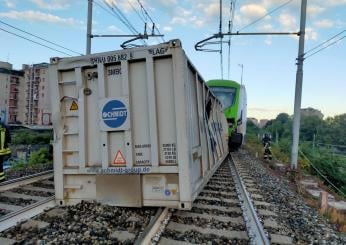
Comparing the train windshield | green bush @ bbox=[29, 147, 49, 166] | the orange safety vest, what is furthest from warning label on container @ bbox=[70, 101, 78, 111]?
the train windshield

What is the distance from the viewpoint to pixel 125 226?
3.91 metres

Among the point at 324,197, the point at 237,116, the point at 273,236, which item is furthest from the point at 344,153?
the point at 273,236

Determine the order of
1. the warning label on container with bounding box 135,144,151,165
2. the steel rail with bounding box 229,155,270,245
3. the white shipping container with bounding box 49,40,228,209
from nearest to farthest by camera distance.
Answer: the steel rail with bounding box 229,155,270,245 → the white shipping container with bounding box 49,40,228,209 → the warning label on container with bounding box 135,144,151,165

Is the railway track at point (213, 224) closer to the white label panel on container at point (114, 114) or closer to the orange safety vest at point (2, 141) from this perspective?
the white label panel on container at point (114, 114)

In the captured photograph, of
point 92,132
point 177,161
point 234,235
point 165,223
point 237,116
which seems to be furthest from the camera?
point 237,116

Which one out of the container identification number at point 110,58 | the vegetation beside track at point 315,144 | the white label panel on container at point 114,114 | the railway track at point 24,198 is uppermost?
the container identification number at point 110,58

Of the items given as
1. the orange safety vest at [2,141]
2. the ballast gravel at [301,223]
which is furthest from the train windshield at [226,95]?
the orange safety vest at [2,141]

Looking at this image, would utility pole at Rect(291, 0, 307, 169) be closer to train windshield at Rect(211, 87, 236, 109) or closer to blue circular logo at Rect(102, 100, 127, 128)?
train windshield at Rect(211, 87, 236, 109)

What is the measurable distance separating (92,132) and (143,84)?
3.64 ft

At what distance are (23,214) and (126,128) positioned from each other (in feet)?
6.04

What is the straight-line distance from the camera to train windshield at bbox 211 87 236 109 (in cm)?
1672

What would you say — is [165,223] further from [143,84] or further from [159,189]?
Result: [143,84]

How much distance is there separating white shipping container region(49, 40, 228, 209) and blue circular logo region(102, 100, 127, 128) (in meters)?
0.01

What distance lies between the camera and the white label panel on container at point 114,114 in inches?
178
